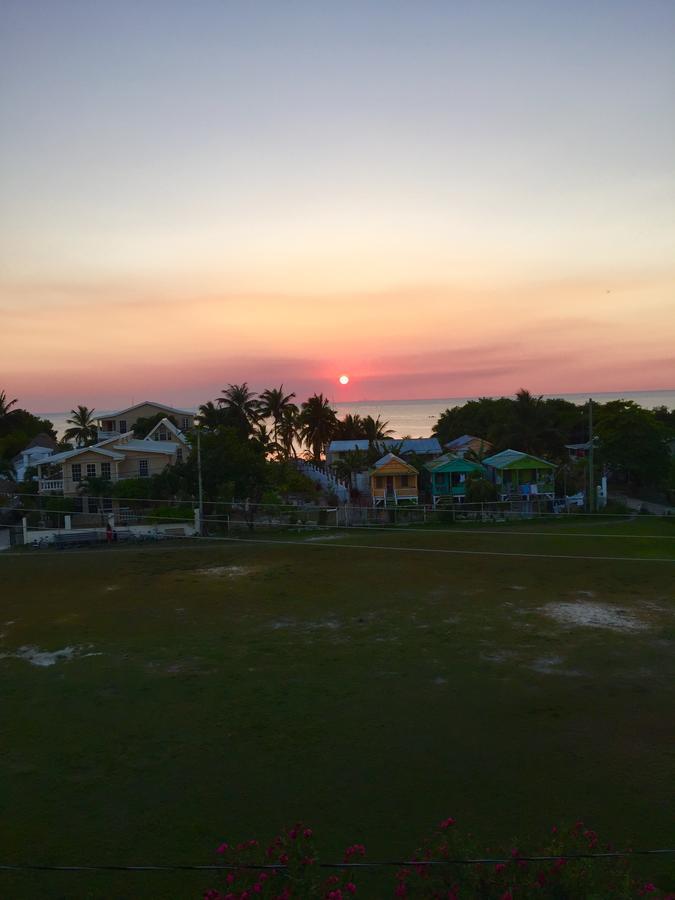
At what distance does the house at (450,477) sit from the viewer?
154ft

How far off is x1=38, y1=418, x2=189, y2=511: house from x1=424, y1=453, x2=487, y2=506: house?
57.9 ft

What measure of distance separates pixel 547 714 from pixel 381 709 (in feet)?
11.0

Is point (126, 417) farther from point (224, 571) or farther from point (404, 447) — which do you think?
point (224, 571)

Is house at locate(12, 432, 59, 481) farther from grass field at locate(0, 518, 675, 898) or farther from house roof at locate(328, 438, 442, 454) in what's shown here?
grass field at locate(0, 518, 675, 898)

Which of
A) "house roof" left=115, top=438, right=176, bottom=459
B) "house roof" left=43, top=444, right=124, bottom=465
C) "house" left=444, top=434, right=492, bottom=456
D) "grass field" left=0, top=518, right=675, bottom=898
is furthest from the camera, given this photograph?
"house" left=444, top=434, right=492, bottom=456

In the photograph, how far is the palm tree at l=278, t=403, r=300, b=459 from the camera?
227 ft

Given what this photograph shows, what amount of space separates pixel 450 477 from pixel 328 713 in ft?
115

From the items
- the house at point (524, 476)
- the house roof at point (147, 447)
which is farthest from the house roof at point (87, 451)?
the house at point (524, 476)

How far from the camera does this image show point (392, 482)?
46.0 metres

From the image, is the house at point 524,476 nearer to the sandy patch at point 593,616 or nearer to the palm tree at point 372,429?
the sandy patch at point 593,616

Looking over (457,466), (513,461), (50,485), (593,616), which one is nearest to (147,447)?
(50,485)

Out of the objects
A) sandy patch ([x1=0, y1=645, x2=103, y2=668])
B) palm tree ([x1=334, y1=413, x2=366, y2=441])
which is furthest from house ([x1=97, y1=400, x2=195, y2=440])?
sandy patch ([x1=0, y1=645, x2=103, y2=668])

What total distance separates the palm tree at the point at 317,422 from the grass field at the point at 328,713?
44.3 m

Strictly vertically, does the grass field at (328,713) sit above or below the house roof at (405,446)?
below
